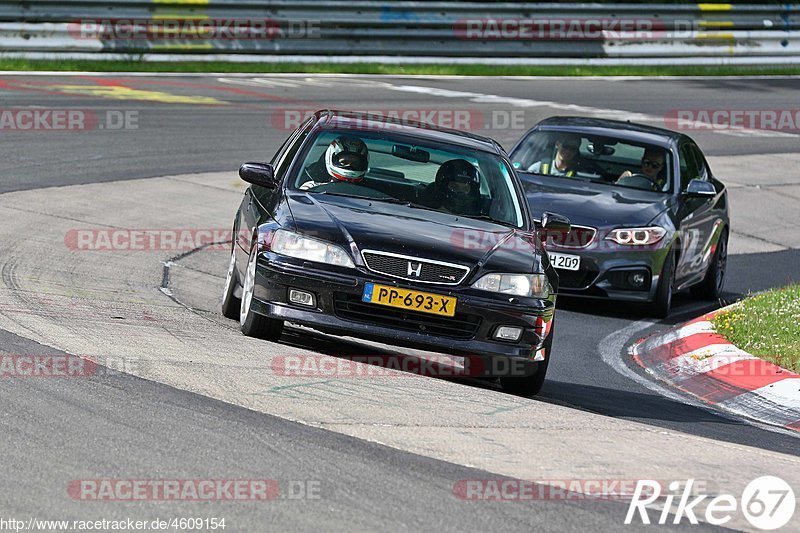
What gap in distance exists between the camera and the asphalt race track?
5344mm

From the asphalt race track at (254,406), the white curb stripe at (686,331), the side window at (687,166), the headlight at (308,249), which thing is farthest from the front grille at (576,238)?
the headlight at (308,249)

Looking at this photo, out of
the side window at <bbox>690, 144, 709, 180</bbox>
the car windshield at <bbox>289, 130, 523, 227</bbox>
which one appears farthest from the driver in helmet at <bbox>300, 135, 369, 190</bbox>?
the side window at <bbox>690, 144, 709, 180</bbox>

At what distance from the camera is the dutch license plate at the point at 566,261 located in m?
11.9

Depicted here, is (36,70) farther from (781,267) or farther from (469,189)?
(469,189)

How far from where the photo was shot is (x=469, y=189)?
9070mm

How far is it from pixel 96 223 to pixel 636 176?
193 inches

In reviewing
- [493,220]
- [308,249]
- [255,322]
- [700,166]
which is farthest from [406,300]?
[700,166]

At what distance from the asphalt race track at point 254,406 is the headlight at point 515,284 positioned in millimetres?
588

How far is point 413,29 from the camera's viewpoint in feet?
93.4

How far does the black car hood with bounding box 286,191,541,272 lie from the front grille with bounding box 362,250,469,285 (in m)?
0.03

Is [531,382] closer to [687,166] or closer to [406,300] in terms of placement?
[406,300]

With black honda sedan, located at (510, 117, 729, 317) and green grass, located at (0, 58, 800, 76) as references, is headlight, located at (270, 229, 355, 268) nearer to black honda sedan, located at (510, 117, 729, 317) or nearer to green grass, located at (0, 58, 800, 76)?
black honda sedan, located at (510, 117, 729, 317)

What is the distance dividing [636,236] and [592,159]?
144 centimetres

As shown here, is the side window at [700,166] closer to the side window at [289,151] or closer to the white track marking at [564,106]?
the side window at [289,151]
